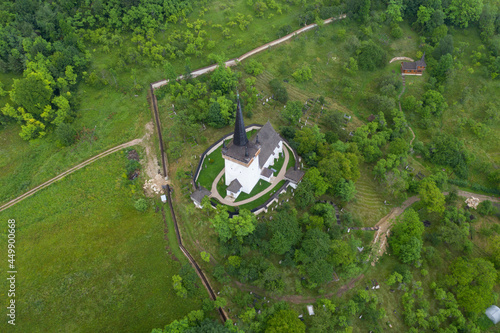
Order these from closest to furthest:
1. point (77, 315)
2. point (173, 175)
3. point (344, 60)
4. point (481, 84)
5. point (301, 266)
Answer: point (77, 315) < point (301, 266) < point (173, 175) < point (481, 84) < point (344, 60)

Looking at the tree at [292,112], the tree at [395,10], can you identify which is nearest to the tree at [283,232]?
the tree at [292,112]

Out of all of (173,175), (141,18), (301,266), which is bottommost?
(301,266)

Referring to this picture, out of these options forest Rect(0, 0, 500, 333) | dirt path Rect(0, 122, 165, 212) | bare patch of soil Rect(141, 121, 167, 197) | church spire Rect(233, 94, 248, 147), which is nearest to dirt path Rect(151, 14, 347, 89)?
forest Rect(0, 0, 500, 333)

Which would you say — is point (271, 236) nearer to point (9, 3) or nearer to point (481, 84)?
point (481, 84)

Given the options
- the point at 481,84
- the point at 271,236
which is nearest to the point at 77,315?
the point at 271,236

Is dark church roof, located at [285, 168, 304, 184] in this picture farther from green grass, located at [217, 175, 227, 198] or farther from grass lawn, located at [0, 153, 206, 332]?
grass lawn, located at [0, 153, 206, 332]

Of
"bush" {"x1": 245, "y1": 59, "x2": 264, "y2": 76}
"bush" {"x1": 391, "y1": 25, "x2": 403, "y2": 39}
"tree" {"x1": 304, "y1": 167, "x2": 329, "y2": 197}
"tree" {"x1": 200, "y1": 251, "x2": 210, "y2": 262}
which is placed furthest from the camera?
"bush" {"x1": 391, "y1": 25, "x2": 403, "y2": 39}
